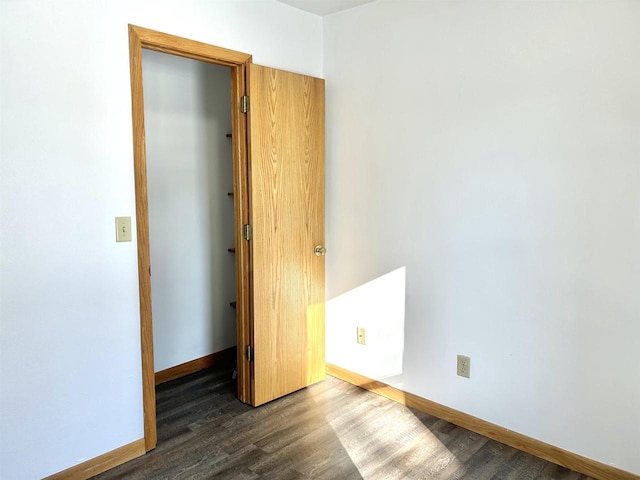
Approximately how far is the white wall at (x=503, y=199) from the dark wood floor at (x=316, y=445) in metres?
0.18

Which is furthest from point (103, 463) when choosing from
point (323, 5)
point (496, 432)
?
point (323, 5)

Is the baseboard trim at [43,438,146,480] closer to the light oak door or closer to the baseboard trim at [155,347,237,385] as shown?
the light oak door

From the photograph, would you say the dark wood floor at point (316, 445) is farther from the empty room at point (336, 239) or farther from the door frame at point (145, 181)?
the door frame at point (145, 181)

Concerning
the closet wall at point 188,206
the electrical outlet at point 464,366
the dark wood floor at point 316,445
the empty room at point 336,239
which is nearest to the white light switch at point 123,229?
the empty room at point 336,239

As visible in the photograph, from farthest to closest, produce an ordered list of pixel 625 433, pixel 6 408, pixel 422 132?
pixel 422 132 → pixel 625 433 → pixel 6 408

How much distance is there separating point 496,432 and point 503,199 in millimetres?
1217

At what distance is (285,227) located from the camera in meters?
2.83

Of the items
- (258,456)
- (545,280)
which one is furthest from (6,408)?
(545,280)

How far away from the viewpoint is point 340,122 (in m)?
3.03

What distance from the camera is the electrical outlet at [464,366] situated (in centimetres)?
249

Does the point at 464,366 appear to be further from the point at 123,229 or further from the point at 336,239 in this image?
the point at 123,229

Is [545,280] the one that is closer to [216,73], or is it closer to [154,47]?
[154,47]

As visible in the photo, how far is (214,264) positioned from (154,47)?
1671mm

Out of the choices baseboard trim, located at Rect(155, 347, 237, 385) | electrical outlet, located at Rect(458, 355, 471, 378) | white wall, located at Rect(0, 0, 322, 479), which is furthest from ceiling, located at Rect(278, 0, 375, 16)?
baseboard trim, located at Rect(155, 347, 237, 385)
